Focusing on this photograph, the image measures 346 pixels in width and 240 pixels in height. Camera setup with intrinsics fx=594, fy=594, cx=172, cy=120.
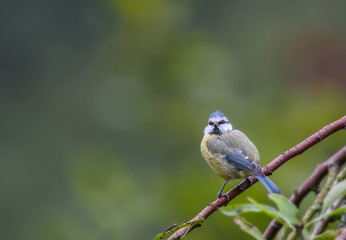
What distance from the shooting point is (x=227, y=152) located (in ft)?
10.2

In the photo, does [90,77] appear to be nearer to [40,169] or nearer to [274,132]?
[40,169]

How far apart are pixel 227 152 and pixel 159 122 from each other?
89 centimetres

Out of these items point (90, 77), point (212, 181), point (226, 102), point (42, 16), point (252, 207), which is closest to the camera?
point (252, 207)

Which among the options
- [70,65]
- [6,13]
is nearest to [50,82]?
[70,65]

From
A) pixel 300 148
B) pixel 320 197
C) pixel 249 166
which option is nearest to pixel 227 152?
pixel 249 166

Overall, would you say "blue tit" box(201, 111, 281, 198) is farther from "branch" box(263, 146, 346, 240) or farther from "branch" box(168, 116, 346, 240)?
"branch" box(168, 116, 346, 240)

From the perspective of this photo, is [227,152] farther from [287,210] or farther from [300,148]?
[287,210]

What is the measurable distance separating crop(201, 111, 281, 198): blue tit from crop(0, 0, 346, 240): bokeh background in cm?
20

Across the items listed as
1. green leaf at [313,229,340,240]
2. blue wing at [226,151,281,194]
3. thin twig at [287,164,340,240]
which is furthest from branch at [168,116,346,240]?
blue wing at [226,151,281,194]

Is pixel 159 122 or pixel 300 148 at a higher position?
pixel 159 122

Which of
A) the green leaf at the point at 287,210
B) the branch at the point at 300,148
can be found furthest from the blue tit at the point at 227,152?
the green leaf at the point at 287,210

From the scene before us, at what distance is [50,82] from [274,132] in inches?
164

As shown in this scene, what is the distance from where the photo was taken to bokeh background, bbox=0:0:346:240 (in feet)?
10.9

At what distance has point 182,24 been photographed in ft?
14.3
